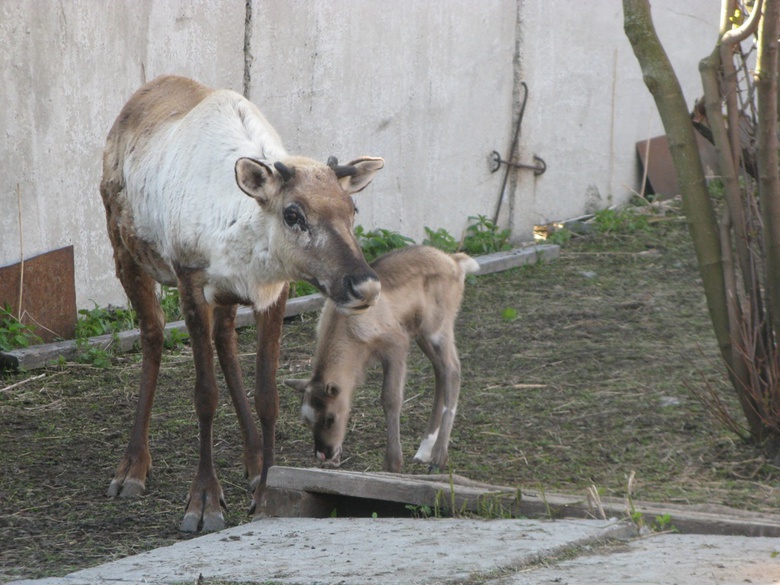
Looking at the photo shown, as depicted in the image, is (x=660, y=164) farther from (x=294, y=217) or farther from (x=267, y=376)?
(x=294, y=217)

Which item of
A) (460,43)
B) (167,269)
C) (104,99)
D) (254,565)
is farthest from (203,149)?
(460,43)

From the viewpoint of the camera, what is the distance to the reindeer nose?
14.6ft

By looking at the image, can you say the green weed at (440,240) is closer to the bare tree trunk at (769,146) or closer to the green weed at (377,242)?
the green weed at (377,242)

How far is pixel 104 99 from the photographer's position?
7.80 m

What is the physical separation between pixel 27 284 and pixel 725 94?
4.53 meters

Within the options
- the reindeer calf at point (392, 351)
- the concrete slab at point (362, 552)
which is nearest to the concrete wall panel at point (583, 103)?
the reindeer calf at point (392, 351)

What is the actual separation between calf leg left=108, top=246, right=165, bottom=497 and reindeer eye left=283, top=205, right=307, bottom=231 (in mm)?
1550

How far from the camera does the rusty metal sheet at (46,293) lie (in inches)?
290

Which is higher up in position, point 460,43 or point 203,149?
point 460,43

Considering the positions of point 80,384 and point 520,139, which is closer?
point 80,384

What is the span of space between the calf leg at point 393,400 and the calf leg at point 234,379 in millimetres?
614

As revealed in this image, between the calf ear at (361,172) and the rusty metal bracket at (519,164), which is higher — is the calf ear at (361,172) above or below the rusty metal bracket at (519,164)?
below

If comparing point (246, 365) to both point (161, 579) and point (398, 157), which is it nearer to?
point (398, 157)

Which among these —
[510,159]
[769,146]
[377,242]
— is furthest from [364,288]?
[510,159]
